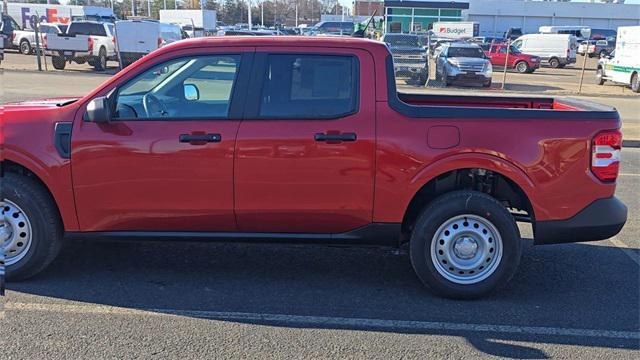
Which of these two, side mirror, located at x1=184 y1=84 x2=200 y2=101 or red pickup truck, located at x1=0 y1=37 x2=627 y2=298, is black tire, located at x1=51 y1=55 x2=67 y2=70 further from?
side mirror, located at x1=184 y1=84 x2=200 y2=101

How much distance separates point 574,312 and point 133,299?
10.2 ft

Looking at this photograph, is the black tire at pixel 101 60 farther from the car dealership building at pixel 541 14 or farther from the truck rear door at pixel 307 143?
the car dealership building at pixel 541 14

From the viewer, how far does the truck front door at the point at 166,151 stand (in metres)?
4.04

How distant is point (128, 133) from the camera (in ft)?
13.3

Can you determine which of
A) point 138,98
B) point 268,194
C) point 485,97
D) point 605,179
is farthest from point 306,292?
point 485,97

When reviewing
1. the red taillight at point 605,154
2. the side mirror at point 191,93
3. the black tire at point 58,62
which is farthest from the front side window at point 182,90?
the black tire at point 58,62

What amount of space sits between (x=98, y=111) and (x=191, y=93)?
66 centimetres

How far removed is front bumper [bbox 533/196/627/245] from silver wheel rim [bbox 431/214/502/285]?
361 millimetres

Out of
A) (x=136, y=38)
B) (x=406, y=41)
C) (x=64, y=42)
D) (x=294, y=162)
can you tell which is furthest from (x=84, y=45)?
(x=294, y=162)

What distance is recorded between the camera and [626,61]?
22.3 m

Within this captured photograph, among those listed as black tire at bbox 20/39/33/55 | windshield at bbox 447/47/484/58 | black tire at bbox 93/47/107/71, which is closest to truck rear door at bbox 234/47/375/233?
windshield at bbox 447/47/484/58

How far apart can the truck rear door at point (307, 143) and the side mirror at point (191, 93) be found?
16.4 inches

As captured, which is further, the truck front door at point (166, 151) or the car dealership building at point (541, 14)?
the car dealership building at point (541, 14)

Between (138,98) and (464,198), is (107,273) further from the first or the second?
(464,198)
